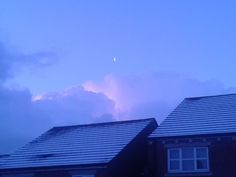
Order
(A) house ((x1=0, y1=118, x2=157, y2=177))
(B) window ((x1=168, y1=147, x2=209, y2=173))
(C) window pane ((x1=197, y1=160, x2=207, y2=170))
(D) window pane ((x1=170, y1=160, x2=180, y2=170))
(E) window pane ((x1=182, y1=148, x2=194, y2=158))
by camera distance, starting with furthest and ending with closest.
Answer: (A) house ((x1=0, y1=118, x2=157, y2=177))
(D) window pane ((x1=170, y1=160, x2=180, y2=170))
(E) window pane ((x1=182, y1=148, x2=194, y2=158))
(B) window ((x1=168, y1=147, x2=209, y2=173))
(C) window pane ((x1=197, y1=160, x2=207, y2=170))

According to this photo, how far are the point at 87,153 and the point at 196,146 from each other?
819cm

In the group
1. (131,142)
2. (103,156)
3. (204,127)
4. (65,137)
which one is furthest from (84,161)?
(204,127)

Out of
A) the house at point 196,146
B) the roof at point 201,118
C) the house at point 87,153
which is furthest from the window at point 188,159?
the house at point 87,153

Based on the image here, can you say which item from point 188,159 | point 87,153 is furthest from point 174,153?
point 87,153

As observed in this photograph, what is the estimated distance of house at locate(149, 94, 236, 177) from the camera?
26.8 m

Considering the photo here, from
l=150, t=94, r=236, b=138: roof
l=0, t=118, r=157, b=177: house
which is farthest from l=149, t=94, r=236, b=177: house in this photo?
l=0, t=118, r=157, b=177: house

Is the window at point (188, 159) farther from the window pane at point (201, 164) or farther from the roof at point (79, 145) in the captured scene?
the roof at point (79, 145)

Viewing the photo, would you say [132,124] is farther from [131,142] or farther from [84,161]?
[84,161]

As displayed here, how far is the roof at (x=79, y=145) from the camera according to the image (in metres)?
30.5

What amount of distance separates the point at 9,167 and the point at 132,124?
420 inches

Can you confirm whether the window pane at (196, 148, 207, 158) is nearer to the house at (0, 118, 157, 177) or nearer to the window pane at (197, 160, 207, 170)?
the window pane at (197, 160, 207, 170)

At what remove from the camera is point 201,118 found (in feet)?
100.0

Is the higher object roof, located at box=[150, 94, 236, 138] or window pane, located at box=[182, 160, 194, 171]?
roof, located at box=[150, 94, 236, 138]

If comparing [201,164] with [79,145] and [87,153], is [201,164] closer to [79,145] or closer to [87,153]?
[87,153]
